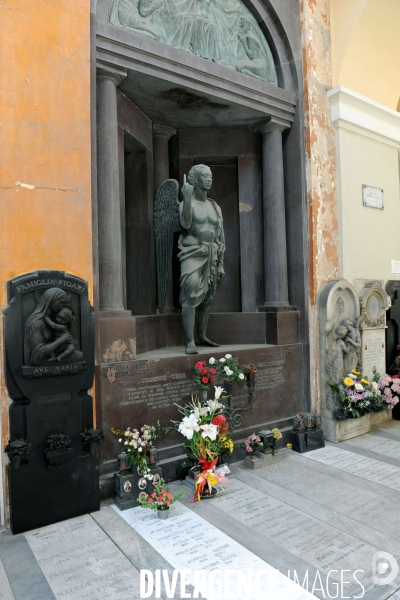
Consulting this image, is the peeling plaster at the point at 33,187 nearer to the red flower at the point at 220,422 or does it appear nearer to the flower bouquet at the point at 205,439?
the flower bouquet at the point at 205,439

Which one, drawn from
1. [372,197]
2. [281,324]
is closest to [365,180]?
[372,197]

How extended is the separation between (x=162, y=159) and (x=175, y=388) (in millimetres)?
3392

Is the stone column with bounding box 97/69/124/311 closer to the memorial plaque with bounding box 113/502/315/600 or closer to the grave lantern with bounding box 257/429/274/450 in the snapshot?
the memorial plaque with bounding box 113/502/315/600

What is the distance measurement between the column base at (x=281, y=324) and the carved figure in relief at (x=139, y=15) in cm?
349

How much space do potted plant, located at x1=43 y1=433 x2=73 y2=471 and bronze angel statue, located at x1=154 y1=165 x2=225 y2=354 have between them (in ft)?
5.66

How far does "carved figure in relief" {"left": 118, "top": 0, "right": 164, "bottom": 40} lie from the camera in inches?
185

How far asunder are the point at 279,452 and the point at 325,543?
1920 mm

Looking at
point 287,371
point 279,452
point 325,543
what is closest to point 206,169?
point 287,371

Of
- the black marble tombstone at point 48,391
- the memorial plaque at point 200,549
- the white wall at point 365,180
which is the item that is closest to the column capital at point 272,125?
the white wall at point 365,180

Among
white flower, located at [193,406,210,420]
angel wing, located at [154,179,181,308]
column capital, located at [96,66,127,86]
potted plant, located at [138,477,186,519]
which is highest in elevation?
column capital, located at [96,66,127,86]

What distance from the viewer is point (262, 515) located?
3.74 metres

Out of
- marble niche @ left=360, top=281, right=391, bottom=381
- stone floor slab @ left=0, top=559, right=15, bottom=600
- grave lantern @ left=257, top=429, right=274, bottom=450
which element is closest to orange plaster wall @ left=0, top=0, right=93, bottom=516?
stone floor slab @ left=0, top=559, right=15, bottom=600

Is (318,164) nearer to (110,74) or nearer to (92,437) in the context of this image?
(110,74)

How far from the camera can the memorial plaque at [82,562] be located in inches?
109
